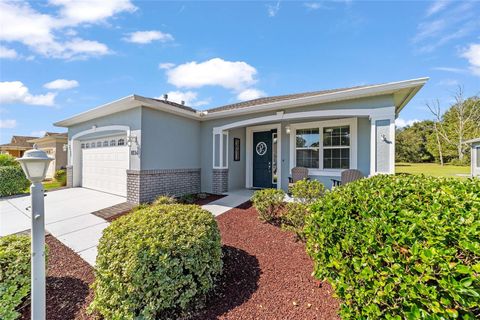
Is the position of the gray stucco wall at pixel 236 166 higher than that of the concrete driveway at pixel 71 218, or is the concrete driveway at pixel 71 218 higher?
the gray stucco wall at pixel 236 166

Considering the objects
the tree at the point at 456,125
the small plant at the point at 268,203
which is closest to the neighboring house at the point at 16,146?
the small plant at the point at 268,203

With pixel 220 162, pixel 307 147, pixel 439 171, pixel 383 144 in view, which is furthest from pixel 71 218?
pixel 439 171

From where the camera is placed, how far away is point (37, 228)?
2242mm

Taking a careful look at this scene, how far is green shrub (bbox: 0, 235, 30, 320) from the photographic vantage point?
2.37 meters

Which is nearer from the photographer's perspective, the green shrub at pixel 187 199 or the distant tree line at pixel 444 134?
the green shrub at pixel 187 199

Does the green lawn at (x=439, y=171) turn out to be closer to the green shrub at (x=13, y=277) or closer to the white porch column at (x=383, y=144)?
the white porch column at (x=383, y=144)

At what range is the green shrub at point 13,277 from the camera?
7.79 ft

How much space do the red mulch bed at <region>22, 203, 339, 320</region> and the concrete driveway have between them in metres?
0.31

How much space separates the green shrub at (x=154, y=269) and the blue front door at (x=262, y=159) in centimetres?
719

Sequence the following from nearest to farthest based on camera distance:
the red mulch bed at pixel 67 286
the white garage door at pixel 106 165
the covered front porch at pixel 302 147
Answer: the red mulch bed at pixel 67 286 < the covered front porch at pixel 302 147 < the white garage door at pixel 106 165

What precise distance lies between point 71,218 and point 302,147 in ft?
26.4

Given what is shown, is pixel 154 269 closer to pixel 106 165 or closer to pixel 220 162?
pixel 220 162

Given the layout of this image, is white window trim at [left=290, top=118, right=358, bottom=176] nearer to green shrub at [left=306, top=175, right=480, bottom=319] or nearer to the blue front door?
the blue front door

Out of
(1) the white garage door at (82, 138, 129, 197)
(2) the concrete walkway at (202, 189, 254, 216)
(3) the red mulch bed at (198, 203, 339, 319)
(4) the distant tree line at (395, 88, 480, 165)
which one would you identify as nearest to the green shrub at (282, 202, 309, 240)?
(3) the red mulch bed at (198, 203, 339, 319)
